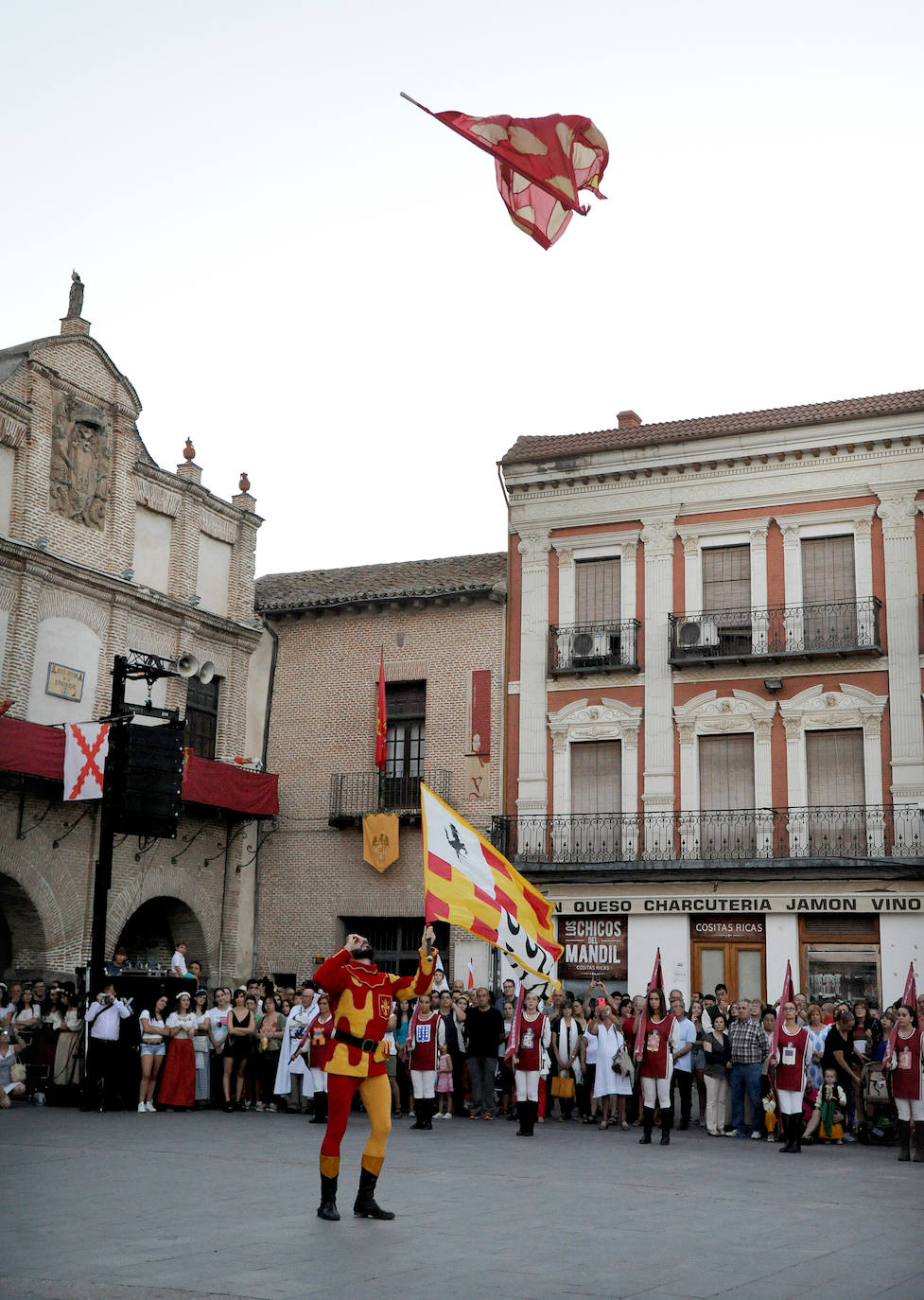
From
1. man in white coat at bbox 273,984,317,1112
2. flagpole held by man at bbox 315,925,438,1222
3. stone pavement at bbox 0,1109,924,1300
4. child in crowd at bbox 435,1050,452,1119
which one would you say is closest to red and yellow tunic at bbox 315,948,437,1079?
flagpole held by man at bbox 315,925,438,1222

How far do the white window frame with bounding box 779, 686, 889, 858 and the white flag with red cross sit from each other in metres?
12.5

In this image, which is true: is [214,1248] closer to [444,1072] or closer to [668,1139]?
[668,1139]

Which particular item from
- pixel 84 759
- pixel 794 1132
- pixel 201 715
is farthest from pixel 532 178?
pixel 201 715

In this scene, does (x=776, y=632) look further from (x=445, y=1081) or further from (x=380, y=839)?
(x=445, y=1081)

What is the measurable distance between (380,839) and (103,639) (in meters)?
6.78

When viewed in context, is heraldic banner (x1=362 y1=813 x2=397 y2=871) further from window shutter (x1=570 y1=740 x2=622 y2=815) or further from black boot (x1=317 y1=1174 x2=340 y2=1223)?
black boot (x1=317 y1=1174 x2=340 y2=1223)

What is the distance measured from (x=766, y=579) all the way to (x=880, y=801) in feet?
15.8

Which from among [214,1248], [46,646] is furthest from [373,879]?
[214,1248]

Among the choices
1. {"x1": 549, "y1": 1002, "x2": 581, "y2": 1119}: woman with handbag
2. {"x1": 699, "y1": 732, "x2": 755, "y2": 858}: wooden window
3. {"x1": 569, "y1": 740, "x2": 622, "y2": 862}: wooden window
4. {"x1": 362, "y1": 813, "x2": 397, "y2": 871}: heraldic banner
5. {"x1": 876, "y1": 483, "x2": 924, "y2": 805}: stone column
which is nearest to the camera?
{"x1": 549, "y1": 1002, "x2": 581, "y2": 1119}: woman with handbag

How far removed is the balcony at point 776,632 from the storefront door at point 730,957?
5.02 meters

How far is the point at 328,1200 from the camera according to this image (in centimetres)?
995

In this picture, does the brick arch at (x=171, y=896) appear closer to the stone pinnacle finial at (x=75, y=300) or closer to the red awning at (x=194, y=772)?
the red awning at (x=194, y=772)

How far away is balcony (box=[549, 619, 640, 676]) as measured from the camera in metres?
29.1

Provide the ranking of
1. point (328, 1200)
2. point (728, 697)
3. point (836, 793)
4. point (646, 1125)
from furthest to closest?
point (728, 697)
point (836, 793)
point (646, 1125)
point (328, 1200)
